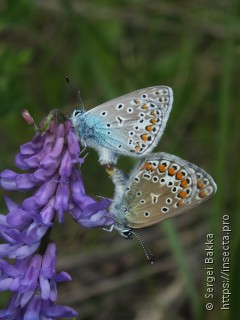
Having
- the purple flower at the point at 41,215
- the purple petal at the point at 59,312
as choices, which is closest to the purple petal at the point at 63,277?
the purple flower at the point at 41,215

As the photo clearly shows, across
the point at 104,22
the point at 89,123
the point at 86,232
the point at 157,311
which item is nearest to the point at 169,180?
the point at 89,123

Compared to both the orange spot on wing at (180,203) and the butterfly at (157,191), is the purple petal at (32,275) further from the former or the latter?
the orange spot on wing at (180,203)

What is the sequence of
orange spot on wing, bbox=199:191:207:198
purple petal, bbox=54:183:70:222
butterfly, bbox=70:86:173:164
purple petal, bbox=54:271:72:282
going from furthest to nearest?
butterfly, bbox=70:86:173:164, orange spot on wing, bbox=199:191:207:198, purple petal, bbox=54:183:70:222, purple petal, bbox=54:271:72:282

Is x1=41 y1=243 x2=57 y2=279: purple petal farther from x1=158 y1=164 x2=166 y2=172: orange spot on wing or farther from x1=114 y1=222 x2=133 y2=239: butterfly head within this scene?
x1=158 y1=164 x2=166 y2=172: orange spot on wing

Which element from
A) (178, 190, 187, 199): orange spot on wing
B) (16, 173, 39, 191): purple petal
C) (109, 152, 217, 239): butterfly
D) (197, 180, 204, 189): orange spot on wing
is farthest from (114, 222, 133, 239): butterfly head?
(16, 173, 39, 191): purple petal

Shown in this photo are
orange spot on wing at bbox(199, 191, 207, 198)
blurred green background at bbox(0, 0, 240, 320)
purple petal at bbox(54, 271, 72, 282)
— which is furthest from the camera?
blurred green background at bbox(0, 0, 240, 320)

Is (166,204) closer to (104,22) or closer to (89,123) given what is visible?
(89,123)

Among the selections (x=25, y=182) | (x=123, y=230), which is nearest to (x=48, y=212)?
(x=25, y=182)

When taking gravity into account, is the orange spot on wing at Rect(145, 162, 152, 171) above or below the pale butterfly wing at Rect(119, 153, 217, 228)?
above
